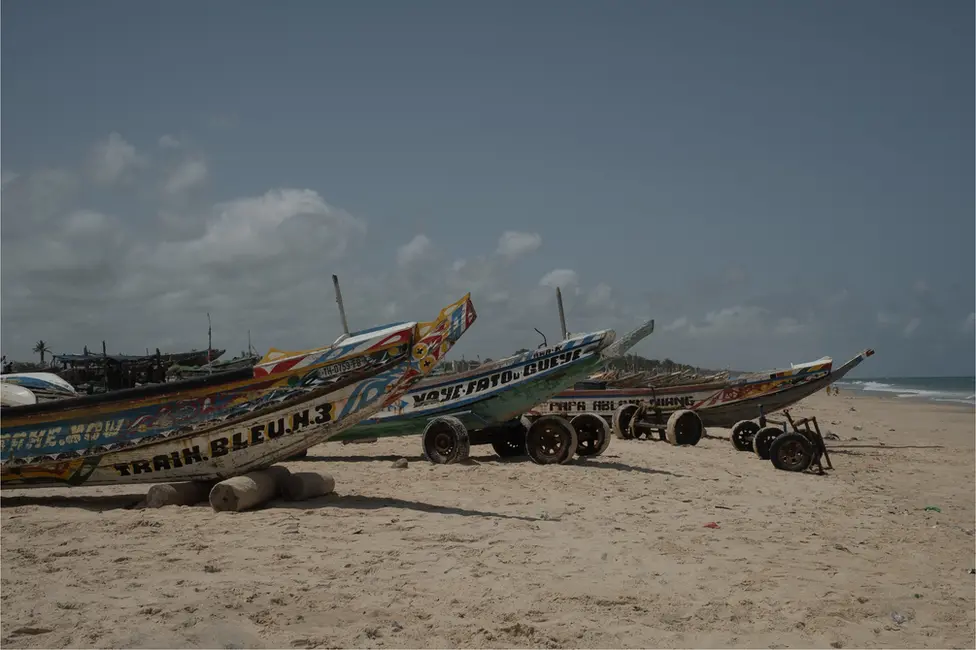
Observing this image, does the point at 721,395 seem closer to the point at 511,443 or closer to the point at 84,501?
the point at 511,443

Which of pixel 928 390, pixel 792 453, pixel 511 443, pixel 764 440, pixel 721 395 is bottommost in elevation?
pixel 928 390

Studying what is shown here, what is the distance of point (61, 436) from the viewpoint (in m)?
9.25

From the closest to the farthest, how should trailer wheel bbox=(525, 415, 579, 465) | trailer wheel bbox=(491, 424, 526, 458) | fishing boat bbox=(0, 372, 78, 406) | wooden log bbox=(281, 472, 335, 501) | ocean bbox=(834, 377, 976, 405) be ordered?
wooden log bbox=(281, 472, 335, 501) → fishing boat bbox=(0, 372, 78, 406) → trailer wheel bbox=(525, 415, 579, 465) → trailer wheel bbox=(491, 424, 526, 458) → ocean bbox=(834, 377, 976, 405)

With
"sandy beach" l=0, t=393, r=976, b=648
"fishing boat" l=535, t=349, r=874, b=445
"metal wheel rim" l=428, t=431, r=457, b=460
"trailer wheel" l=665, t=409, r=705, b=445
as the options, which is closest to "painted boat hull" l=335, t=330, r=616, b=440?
"metal wheel rim" l=428, t=431, r=457, b=460

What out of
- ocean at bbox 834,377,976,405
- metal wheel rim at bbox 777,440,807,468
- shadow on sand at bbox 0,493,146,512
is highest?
shadow on sand at bbox 0,493,146,512

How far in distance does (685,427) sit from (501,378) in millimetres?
6201

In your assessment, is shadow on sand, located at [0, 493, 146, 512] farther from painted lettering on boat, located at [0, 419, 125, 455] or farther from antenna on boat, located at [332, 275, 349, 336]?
antenna on boat, located at [332, 275, 349, 336]

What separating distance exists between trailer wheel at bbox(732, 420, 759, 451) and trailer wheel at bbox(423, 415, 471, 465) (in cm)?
770

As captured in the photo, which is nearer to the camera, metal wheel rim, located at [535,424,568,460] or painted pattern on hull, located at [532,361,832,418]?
metal wheel rim, located at [535,424,568,460]

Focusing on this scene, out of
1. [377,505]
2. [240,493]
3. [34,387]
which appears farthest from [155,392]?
[377,505]

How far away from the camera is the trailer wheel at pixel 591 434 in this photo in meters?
13.8

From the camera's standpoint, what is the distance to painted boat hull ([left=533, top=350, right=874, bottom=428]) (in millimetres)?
21359

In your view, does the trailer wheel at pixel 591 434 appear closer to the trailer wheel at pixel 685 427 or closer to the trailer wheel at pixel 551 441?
the trailer wheel at pixel 551 441

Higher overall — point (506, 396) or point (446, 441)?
point (506, 396)
